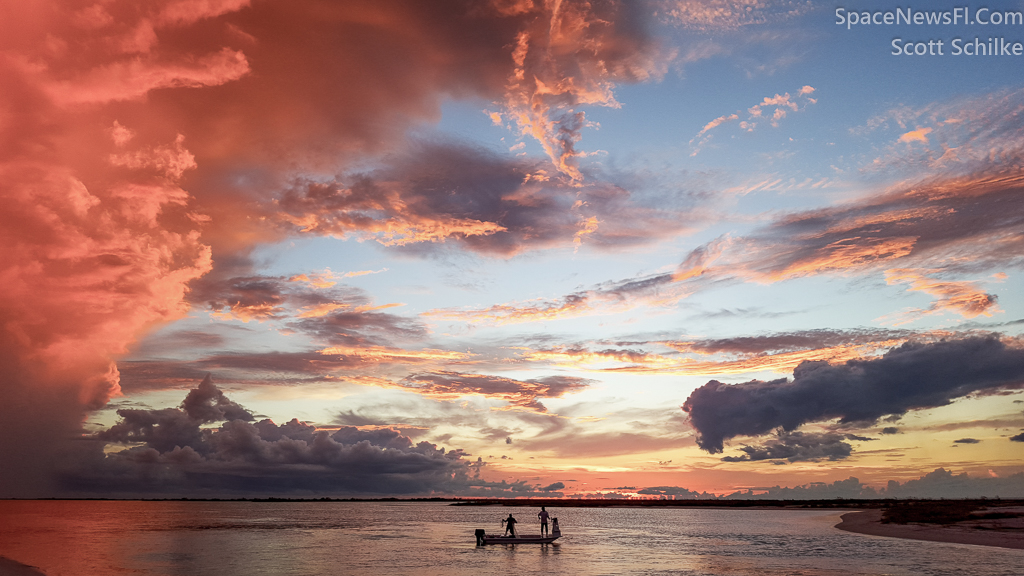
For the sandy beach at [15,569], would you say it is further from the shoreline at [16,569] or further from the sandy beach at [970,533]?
the sandy beach at [970,533]

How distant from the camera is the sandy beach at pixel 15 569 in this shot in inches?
1591

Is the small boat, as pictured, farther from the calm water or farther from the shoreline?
the shoreline

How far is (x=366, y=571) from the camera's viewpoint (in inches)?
1692

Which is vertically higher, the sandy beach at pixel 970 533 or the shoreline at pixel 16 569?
the shoreline at pixel 16 569

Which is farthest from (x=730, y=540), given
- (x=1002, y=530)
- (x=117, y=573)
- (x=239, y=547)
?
(x=117, y=573)

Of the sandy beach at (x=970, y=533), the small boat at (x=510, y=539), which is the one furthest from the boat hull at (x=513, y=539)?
the sandy beach at (x=970, y=533)

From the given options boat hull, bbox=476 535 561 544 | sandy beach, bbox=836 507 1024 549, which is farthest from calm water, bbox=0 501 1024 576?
sandy beach, bbox=836 507 1024 549

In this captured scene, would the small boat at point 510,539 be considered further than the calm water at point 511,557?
Yes

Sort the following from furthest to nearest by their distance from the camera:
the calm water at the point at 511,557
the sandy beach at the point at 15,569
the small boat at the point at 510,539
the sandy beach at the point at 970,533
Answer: the small boat at the point at 510,539 < the sandy beach at the point at 970,533 < the calm water at the point at 511,557 < the sandy beach at the point at 15,569

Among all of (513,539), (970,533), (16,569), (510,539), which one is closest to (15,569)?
(16,569)

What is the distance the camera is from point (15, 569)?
140 feet

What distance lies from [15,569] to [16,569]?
7 centimetres

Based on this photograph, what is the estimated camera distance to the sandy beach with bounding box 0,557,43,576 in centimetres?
4041

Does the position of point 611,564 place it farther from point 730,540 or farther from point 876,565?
point 730,540
